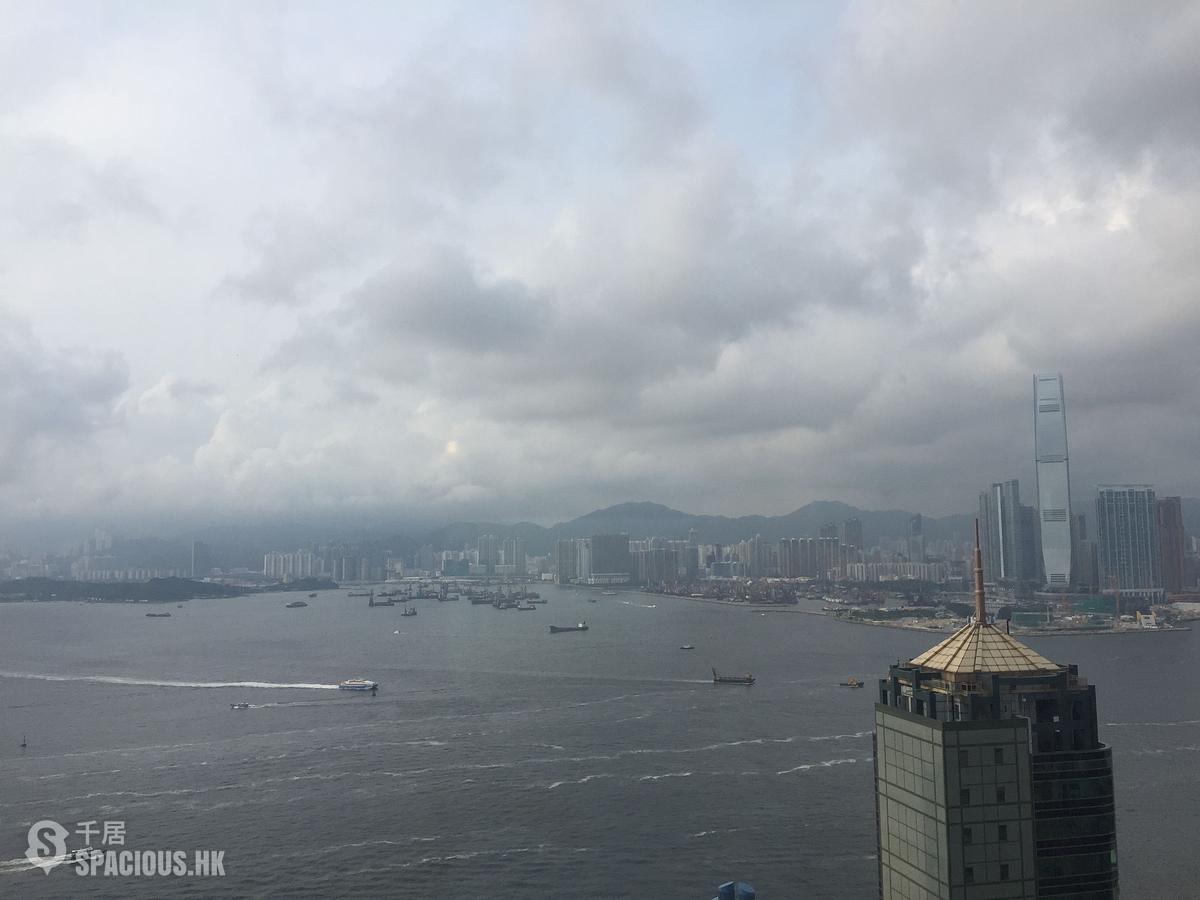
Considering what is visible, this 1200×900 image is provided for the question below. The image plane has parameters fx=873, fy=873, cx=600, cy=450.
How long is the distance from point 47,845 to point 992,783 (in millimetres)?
16411

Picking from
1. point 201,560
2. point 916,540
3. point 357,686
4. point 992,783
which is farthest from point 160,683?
point 201,560

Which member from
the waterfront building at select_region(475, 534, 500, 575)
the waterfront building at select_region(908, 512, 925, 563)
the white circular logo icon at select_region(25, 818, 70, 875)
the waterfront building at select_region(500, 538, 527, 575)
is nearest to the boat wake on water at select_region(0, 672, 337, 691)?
the white circular logo icon at select_region(25, 818, 70, 875)

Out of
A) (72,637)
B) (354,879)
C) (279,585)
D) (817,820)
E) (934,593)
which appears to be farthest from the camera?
(279,585)

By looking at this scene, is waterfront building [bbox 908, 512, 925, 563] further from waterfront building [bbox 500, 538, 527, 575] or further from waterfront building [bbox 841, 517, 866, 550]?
waterfront building [bbox 500, 538, 527, 575]

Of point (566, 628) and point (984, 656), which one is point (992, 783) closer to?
point (984, 656)

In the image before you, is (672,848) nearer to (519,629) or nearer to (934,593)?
(519,629)

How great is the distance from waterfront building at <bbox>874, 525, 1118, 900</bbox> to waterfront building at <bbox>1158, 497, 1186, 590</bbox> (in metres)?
82.0

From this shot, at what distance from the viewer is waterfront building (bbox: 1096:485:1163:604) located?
74812mm

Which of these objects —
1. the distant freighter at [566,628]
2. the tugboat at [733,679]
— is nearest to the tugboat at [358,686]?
the tugboat at [733,679]

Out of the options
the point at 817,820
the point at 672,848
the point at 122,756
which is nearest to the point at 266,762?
the point at 122,756

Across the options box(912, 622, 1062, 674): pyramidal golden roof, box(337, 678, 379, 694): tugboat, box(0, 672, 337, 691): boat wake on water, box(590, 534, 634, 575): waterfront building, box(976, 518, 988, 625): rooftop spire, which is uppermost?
box(976, 518, 988, 625): rooftop spire

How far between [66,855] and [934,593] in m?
81.2

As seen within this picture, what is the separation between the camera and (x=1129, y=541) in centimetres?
7744

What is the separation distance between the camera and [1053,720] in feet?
28.9
